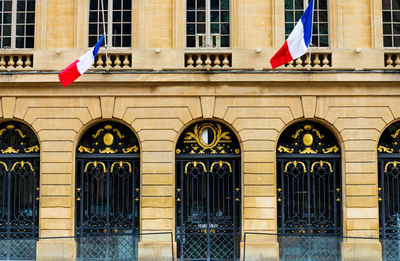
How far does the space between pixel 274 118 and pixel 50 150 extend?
6.52 m

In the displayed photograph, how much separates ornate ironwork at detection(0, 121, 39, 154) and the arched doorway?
4.32 meters

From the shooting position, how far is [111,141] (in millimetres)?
18062

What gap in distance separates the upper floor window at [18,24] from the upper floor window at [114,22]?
5.88 feet

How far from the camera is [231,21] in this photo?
714 inches

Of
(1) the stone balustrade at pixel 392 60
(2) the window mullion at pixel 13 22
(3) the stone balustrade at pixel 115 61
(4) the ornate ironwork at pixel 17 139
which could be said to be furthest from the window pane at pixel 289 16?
(4) the ornate ironwork at pixel 17 139

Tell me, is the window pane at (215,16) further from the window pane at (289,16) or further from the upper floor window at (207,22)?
the window pane at (289,16)

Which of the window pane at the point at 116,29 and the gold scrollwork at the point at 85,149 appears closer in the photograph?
the gold scrollwork at the point at 85,149

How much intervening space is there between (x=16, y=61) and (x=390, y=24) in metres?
11.2

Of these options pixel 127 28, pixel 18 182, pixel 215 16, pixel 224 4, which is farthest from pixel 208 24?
pixel 18 182

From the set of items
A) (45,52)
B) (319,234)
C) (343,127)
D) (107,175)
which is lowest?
(319,234)

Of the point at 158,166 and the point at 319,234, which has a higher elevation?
the point at 158,166

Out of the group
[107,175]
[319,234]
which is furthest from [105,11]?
[319,234]

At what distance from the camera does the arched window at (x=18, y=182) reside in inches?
701

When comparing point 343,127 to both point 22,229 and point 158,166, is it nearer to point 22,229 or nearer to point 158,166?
point 158,166
